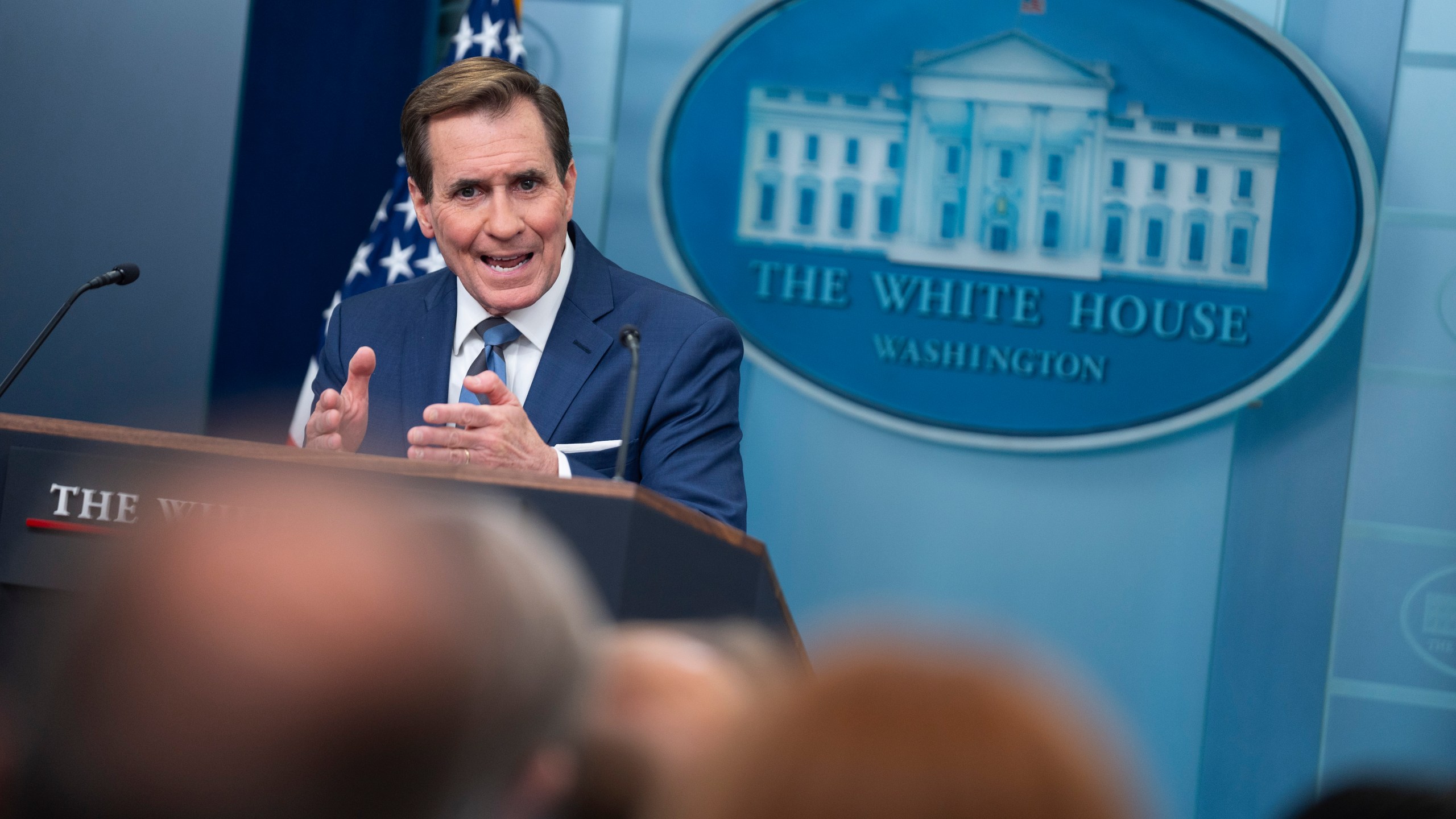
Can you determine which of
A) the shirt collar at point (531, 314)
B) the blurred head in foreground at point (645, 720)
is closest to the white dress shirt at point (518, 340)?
the shirt collar at point (531, 314)

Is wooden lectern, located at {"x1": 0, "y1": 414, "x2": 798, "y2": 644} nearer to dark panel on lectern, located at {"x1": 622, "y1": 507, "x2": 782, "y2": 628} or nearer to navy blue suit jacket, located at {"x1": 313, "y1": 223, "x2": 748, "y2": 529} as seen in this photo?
dark panel on lectern, located at {"x1": 622, "y1": 507, "x2": 782, "y2": 628}

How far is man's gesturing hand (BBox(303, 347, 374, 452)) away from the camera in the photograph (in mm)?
1893

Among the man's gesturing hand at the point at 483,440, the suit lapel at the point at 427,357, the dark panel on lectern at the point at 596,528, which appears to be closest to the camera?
the dark panel on lectern at the point at 596,528

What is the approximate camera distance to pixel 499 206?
2465 millimetres

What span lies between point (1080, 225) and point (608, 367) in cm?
174

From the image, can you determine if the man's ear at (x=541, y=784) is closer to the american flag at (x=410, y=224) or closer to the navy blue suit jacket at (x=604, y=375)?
the navy blue suit jacket at (x=604, y=375)

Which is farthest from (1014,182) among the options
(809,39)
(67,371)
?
(67,371)

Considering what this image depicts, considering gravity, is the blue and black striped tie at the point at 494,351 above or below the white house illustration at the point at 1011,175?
below

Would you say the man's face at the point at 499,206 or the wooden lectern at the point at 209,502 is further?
the man's face at the point at 499,206

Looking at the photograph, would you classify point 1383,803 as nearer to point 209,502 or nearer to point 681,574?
point 681,574

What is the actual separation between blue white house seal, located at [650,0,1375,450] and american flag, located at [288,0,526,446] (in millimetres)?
496

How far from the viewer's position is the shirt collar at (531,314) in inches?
96.1

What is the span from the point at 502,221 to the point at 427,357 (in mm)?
288

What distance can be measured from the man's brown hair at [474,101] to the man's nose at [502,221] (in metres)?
0.14
